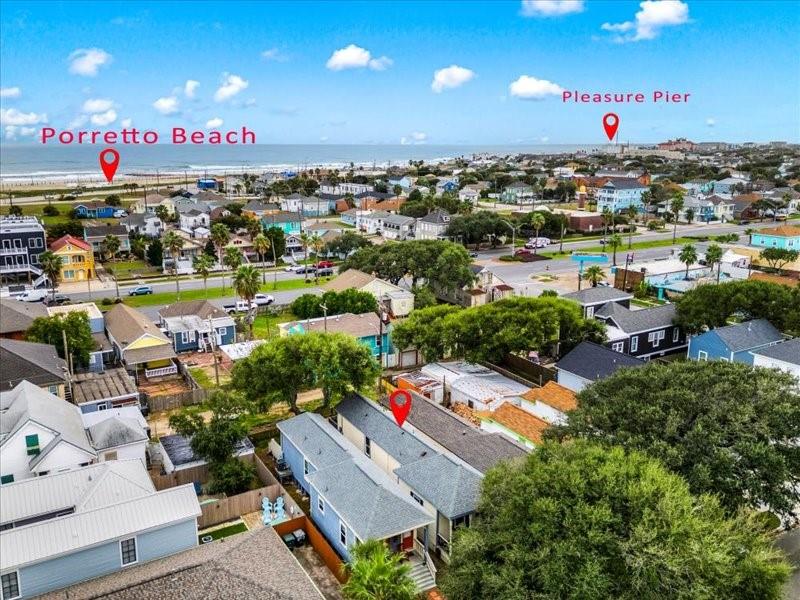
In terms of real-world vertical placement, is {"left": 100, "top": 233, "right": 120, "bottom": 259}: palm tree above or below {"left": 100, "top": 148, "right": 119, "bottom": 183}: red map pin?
below

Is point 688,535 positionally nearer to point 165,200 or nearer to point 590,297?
point 590,297

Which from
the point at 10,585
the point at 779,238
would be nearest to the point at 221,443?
the point at 10,585

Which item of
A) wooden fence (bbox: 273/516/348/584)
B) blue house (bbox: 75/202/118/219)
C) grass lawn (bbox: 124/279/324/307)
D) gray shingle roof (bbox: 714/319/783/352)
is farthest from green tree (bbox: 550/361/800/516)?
blue house (bbox: 75/202/118/219)

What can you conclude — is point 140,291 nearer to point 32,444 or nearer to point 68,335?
point 68,335

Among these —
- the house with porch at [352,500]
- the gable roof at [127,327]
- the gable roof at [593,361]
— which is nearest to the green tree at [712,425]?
the house with porch at [352,500]

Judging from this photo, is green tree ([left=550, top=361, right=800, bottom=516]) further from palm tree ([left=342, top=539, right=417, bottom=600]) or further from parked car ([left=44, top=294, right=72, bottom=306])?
parked car ([left=44, top=294, right=72, bottom=306])

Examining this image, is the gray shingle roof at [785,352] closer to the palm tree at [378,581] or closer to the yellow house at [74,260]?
the palm tree at [378,581]
